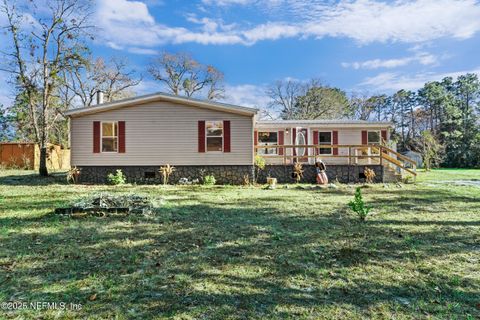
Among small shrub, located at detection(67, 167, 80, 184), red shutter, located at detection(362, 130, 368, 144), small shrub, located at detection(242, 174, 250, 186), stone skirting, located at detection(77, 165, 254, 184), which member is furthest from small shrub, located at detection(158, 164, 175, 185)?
red shutter, located at detection(362, 130, 368, 144)

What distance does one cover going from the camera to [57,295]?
8.28 feet

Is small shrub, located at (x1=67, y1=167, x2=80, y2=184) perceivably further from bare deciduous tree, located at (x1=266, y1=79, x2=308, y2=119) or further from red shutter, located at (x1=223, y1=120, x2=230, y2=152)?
bare deciduous tree, located at (x1=266, y1=79, x2=308, y2=119)

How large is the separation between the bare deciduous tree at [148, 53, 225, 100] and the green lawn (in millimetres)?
28481

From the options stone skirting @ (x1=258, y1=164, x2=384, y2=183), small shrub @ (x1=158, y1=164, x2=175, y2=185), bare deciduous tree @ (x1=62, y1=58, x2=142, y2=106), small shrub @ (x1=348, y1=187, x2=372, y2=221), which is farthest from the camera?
bare deciduous tree @ (x1=62, y1=58, x2=142, y2=106)

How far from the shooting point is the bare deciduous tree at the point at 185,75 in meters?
32.6

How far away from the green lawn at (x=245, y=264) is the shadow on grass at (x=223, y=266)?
1cm

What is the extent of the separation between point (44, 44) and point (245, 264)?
1531 centimetres

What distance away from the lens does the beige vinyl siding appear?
1169 centimetres

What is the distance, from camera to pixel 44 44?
1338cm

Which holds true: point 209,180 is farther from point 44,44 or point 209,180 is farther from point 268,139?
point 44,44

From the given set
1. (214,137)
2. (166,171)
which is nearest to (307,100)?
(214,137)

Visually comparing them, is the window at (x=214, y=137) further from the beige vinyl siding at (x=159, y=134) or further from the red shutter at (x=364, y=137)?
the red shutter at (x=364, y=137)

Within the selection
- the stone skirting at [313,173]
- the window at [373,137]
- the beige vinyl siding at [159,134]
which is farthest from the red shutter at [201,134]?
the window at [373,137]

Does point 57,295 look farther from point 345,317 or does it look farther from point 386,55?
point 386,55
